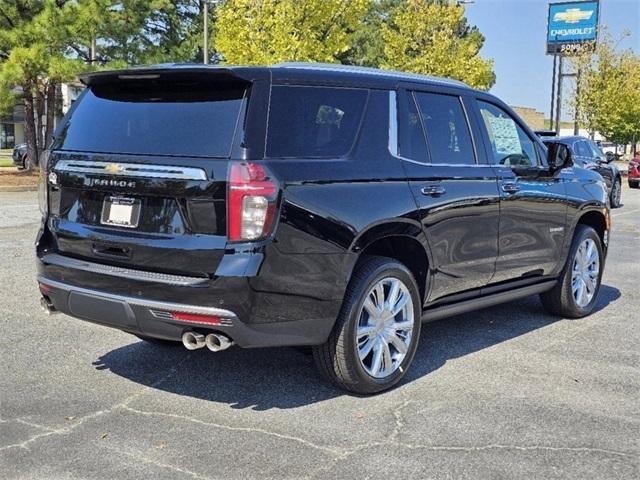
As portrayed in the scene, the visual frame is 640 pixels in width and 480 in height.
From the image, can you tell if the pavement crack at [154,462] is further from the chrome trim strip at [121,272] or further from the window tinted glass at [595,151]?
the window tinted glass at [595,151]

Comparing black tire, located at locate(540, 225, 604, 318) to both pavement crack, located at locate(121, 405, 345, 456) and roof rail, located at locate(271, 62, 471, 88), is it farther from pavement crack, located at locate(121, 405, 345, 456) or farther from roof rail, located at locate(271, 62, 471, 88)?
pavement crack, located at locate(121, 405, 345, 456)

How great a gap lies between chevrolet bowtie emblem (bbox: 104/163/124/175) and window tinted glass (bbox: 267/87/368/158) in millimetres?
834

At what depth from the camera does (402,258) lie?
15.9 feet

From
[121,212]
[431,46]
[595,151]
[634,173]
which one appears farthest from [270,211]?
[431,46]

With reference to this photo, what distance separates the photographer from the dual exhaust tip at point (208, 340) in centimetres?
387

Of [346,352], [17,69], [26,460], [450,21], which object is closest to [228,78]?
[346,352]

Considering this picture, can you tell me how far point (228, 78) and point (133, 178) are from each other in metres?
0.73

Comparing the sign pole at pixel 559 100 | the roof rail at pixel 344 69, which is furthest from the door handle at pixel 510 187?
the sign pole at pixel 559 100

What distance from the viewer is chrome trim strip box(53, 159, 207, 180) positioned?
3.84 meters

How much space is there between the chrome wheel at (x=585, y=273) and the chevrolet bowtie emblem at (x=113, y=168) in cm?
416

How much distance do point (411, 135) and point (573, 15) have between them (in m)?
42.2

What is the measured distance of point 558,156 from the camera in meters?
6.23

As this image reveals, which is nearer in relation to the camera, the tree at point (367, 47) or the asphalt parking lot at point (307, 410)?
the asphalt parking lot at point (307, 410)

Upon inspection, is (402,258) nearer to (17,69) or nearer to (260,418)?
(260,418)
